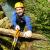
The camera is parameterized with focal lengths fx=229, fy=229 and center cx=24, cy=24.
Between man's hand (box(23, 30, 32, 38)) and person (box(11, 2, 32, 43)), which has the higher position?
person (box(11, 2, 32, 43))

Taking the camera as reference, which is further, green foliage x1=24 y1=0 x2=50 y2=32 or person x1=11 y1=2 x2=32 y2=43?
green foliage x1=24 y1=0 x2=50 y2=32

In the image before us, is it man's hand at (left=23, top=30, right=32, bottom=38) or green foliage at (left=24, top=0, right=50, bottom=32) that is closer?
man's hand at (left=23, top=30, right=32, bottom=38)

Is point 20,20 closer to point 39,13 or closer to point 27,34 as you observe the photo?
point 27,34

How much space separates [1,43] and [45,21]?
22.9 inches

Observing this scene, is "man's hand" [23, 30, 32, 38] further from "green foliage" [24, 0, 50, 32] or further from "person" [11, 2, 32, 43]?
"green foliage" [24, 0, 50, 32]

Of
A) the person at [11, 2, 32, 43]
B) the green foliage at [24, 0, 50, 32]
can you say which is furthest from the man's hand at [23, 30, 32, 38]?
the green foliage at [24, 0, 50, 32]

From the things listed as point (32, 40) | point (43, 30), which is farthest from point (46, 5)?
point (32, 40)

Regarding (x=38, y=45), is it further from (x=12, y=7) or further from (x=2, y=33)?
(x=12, y=7)

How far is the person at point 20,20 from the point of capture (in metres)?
2.37

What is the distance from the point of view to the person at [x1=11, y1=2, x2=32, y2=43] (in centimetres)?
237

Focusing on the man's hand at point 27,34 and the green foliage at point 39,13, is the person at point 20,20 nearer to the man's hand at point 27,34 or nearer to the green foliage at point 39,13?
the man's hand at point 27,34

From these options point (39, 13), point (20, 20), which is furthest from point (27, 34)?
point (39, 13)

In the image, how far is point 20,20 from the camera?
2.50m

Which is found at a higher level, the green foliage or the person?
the person
